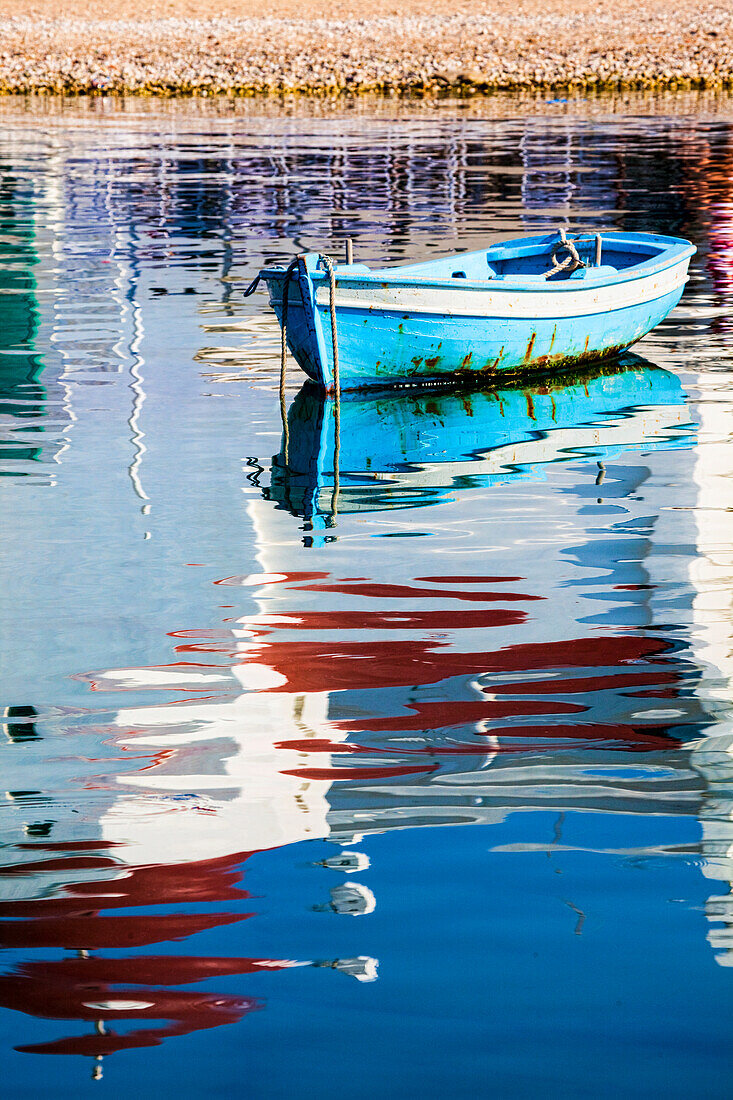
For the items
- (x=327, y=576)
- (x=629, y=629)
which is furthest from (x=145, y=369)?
(x=629, y=629)

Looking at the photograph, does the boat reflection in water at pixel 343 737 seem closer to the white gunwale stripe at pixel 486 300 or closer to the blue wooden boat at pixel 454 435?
the blue wooden boat at pixel 454 435

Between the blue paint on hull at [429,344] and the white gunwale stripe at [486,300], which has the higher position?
the white gunwale stripe at [486,300]

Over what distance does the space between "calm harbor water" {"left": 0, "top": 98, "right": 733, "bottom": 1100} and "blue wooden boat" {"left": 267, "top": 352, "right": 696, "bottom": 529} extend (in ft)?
0.15

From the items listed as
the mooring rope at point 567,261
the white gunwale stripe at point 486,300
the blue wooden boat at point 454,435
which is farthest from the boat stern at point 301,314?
the mooring rope at point 567,261

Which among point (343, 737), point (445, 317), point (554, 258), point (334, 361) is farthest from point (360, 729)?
point (554, 258)

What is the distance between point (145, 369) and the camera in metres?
12.0

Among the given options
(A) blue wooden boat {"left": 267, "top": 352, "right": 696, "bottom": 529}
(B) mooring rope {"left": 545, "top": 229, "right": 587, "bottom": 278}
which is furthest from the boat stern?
(B) mooring rope {"left": 545, "top": 229, "right": 587, "bottom": 278}

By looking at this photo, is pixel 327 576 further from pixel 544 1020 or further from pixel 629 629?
pixel 544 1020

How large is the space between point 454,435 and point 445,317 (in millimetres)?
1137

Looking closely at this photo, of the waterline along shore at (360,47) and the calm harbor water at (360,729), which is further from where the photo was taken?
the waterline along shore at (360,47)

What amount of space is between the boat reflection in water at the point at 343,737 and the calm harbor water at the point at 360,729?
2 centimetres

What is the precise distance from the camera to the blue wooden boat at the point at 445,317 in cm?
1070

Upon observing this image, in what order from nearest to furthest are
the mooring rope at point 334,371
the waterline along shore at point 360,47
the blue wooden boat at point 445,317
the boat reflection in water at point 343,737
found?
the boat reflection in water at point 343,737 < the mooring rope at point 334,371 < the blue wooden boat at point 445,317 < the waterline along shore at point 360,47

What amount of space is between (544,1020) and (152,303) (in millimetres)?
12147
